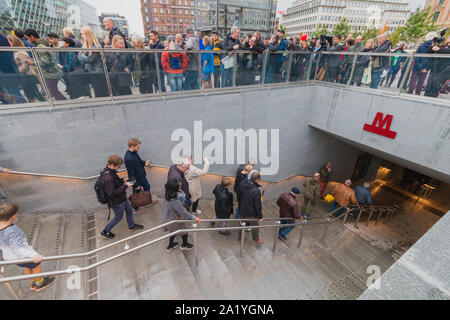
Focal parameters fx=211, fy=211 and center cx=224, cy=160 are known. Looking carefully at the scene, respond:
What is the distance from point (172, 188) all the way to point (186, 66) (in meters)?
3.51

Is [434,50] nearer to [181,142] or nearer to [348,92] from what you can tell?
[348,92]

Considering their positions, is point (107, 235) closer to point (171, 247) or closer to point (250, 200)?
point (171, 247)

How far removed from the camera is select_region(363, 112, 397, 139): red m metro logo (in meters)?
6.28

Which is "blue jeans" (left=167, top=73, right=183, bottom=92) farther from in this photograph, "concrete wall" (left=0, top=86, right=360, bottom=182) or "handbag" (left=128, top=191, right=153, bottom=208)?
"handbag" (left=128, top=191, right=153, bottom=208)

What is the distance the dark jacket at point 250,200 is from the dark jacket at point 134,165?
7.50ft

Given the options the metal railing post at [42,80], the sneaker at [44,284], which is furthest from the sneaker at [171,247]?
the metal railing post at [42,80]

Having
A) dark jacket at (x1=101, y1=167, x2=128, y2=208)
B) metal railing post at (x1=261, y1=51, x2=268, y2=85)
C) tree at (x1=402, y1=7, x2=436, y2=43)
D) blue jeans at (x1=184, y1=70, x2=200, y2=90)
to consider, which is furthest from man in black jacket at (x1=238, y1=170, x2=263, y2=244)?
tree at (x1=402, y1=7, x2=436, y2=43)

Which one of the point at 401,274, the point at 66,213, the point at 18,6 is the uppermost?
the point at 18,6

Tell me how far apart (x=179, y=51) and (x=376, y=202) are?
43.5ft

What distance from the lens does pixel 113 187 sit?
12.1 ft

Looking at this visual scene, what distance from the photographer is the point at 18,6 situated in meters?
41.2

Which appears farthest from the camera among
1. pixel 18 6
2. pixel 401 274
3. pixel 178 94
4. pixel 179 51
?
pixel 18 6

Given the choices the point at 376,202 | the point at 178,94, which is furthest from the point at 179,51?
the point at 376,202

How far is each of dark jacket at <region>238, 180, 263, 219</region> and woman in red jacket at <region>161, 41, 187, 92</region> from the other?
10.1 ft
